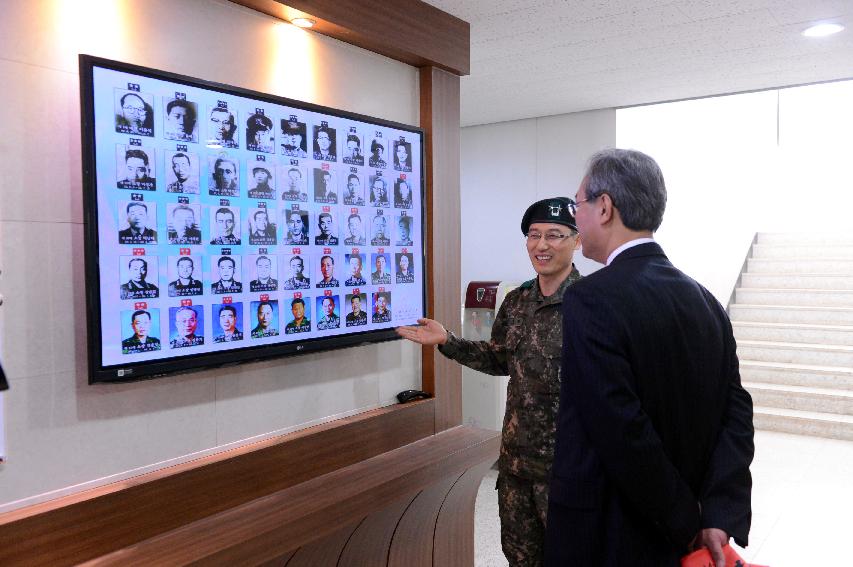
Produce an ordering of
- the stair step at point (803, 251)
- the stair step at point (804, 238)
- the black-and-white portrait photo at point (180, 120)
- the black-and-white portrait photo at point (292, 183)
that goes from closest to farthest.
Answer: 1. the black-and-white portrait photo at point (180, 120)
2. the black-and-white portrait photo at point (292, 183)
3. the stair step at point (803, 251)
4. the stair step at point (804, 238)

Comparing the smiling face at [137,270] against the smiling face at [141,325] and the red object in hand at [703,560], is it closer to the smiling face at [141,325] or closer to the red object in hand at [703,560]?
the smiling face at [141,325]

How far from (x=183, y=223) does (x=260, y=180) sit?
1.13 feet

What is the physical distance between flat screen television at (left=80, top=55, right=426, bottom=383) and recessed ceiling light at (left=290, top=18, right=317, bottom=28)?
12.5 inches

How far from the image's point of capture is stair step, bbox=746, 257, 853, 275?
25.4 feet

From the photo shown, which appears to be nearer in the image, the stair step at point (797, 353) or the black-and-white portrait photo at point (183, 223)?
the black-and-white portrait photo at point (183, 223)

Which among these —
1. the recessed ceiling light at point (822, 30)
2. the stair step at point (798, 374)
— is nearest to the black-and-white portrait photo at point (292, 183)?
the recessed ceiling light at point (822, 30)

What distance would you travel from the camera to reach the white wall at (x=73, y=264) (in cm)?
180

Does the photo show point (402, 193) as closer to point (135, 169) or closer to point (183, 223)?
point (183, 223)

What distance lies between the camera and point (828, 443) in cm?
568

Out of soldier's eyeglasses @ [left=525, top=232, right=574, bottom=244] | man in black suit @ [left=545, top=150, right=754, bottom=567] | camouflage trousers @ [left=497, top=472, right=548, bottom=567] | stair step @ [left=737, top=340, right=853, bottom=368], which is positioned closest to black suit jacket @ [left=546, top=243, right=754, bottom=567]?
man in black suit @ [left=545, top=150, right=754, bottom=567]

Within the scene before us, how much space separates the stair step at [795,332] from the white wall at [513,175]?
8.87 ft

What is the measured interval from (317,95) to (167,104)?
0.76m

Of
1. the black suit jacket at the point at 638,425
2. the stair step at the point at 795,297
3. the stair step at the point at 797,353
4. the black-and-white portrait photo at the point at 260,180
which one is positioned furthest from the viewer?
the stair step at the point at 795,297

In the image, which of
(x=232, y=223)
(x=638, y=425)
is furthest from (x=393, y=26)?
(x=638, y=425)
